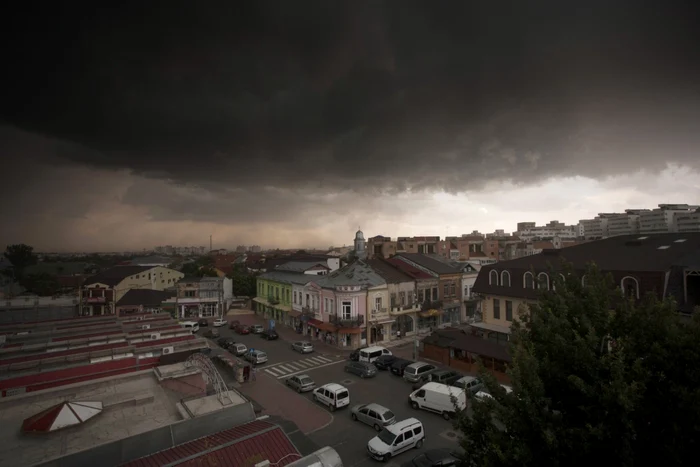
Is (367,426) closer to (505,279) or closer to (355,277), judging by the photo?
(505,279)

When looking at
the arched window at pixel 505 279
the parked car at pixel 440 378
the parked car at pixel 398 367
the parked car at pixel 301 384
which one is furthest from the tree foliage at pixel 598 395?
the arched window at pixel 505 279

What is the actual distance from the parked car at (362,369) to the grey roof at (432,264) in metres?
19.2

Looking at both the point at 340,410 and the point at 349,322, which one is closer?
the point at 340,410

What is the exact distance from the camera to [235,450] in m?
10.3

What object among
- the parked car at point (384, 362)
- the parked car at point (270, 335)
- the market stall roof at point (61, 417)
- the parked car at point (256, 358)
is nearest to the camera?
the market stall roof at point (61, 417)

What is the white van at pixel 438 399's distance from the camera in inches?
818

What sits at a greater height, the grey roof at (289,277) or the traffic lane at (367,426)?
the grey roof at (289,277)

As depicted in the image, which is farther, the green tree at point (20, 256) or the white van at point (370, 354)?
the green tree at point (20, 256)

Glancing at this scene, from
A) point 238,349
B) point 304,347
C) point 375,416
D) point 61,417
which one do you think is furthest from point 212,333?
point 61,417

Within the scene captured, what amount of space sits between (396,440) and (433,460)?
A: 6.86 feet

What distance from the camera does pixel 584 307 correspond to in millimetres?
10055

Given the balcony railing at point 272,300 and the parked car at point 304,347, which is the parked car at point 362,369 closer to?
the parked car at point 304,347

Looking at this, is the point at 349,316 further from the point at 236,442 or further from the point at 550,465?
the point at 550,465

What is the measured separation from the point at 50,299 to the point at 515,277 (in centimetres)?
5976
